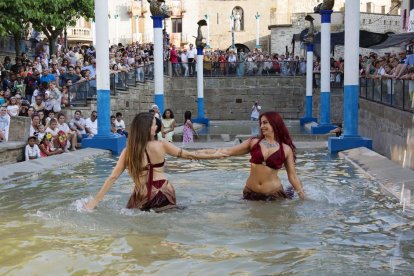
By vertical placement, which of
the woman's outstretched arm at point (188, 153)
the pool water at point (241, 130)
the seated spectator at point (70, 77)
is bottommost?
the pool water at point (241, 130)

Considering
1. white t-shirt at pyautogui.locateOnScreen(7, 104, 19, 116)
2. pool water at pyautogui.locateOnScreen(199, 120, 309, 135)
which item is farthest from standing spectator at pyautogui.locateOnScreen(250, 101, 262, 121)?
white t-shirt at pyautogui.locateOnScreen(7, 104, 19, 116)

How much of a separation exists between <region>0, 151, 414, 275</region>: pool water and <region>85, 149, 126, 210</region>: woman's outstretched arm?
154mm

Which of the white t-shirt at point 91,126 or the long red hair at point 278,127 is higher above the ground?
the long red hair at point 278,127

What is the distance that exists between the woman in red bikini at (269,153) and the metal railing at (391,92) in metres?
6.90

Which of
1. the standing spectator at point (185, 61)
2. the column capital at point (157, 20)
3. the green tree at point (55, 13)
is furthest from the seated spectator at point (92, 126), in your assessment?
the standing spectator at point (185, 61)

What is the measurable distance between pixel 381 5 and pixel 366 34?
41.7 meters

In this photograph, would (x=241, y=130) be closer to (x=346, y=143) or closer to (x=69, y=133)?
(x=69, y=133)

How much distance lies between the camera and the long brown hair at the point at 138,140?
7.37 m

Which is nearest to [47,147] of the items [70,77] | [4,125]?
[4,125]

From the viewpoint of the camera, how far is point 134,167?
7469 mm

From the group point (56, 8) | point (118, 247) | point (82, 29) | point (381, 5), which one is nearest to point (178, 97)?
point (56, 8)

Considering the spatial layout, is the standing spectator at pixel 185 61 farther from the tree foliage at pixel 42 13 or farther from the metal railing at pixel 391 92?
the metal railing at pixel 391 92

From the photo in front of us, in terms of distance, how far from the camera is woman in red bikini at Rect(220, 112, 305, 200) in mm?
7941

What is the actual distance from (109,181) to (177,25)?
60648 mm
